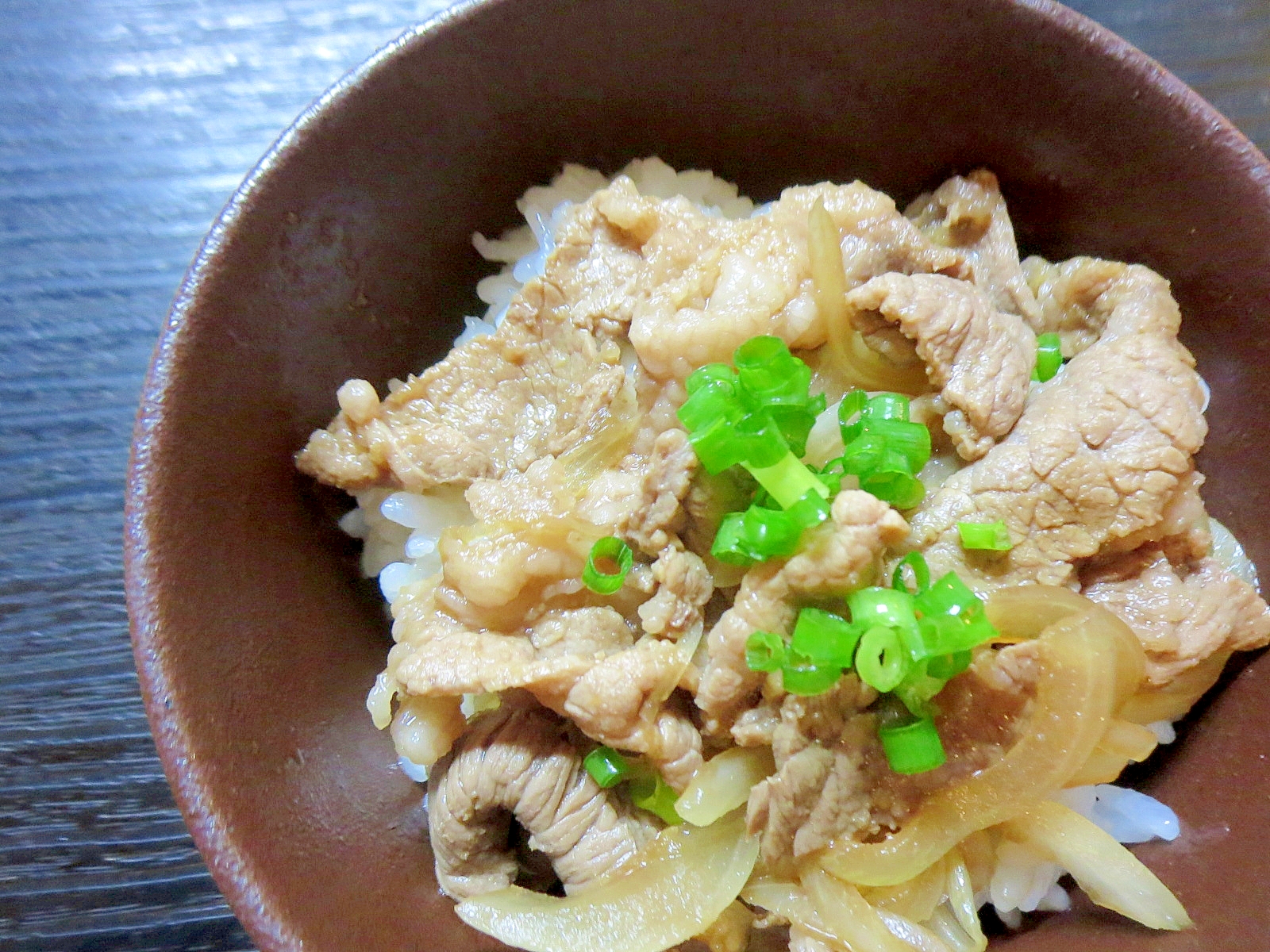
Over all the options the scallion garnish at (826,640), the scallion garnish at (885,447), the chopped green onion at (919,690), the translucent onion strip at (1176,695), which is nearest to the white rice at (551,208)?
the scallion garnish at (885,447)

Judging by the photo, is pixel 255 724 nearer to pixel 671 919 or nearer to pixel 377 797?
pixel 377 797

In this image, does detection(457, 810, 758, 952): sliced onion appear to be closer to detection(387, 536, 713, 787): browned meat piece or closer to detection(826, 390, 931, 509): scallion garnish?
detection(387, 536, 713, 787): browned meat piece

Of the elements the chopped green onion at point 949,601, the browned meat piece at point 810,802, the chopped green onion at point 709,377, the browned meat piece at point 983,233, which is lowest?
the browned meat piece at point 810,802

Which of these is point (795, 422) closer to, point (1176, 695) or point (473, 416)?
point (473, 416)

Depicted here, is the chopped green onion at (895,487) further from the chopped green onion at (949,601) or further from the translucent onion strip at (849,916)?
the translucent onion strip at (849,916)

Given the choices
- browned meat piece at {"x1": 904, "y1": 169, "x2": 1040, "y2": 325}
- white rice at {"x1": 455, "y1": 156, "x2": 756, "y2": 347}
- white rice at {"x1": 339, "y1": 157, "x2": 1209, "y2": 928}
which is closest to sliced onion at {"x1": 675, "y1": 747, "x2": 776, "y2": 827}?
white rice at {"x1": 339, "y1": 157, "x2": 1209, "y2": 928}

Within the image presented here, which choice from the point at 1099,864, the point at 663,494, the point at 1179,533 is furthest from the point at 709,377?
the point at 1099,864
